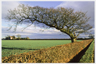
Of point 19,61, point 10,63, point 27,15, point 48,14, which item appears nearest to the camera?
point 10,63

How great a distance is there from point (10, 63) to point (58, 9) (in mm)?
10869

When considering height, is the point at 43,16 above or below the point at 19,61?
above

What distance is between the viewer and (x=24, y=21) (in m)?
14.0

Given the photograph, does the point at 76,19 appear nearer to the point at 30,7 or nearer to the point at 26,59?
the point at 30,7

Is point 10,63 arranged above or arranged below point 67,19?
below

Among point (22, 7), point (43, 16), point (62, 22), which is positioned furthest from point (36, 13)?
point (62, 22)

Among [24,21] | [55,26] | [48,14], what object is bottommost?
[55,26]

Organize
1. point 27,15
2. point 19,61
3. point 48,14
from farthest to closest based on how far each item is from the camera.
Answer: point 27,15 → point 48,14 → point 19,61

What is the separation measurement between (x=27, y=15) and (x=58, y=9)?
513 centimetres

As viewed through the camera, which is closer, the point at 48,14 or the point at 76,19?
the point at 48,14

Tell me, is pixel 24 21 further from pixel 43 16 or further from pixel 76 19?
pixel 76 19

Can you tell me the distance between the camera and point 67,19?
13.1m

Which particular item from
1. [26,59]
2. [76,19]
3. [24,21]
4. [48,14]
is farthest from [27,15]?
[26,59]

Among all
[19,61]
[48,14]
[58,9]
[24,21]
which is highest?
[58,9]
